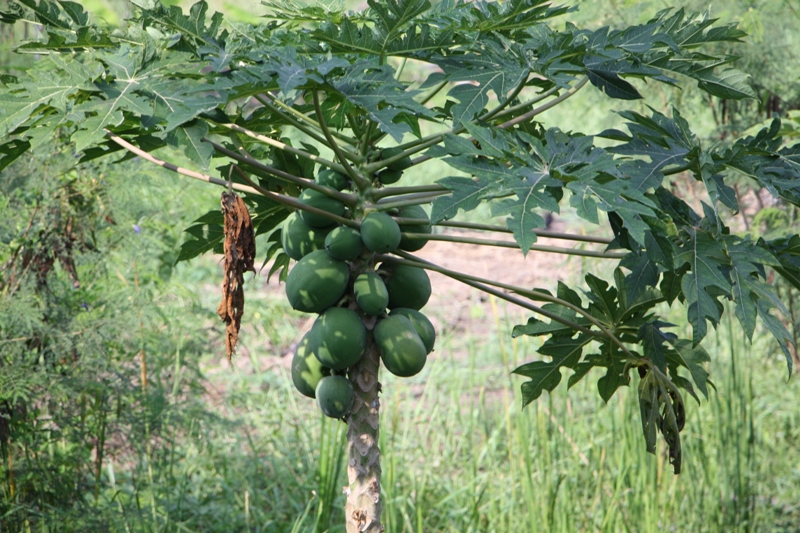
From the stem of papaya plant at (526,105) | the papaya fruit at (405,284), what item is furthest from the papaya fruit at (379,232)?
the stem of papaya plant at (526,105)

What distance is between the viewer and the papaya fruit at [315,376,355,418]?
1106 millimetres

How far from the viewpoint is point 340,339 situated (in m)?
1.08

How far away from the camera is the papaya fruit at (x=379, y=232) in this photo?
3.53ft

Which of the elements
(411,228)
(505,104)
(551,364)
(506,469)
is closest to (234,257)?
(411,228)

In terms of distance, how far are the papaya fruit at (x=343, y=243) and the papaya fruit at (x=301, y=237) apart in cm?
8

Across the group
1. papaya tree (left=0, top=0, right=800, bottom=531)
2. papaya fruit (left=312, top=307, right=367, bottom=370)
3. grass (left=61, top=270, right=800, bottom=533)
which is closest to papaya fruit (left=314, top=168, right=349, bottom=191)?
papaya tree (left=0, top=0, right=800, bottom=531)

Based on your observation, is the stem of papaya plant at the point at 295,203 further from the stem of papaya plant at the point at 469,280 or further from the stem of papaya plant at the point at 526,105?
the stem of papaya plant at the point at 526,105

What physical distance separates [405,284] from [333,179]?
198 mm

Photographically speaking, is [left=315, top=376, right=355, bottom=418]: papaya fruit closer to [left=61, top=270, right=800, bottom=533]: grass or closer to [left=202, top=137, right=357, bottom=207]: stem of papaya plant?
[left=202, top=137, right=357, bottom=207]: stem of papaya plant

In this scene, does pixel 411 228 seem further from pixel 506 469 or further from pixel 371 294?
pixel 506 469

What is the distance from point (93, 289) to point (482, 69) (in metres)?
1.77

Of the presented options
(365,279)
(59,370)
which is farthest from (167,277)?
(365,279)

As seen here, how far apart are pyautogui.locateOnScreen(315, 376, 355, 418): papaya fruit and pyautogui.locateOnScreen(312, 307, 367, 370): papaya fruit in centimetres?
2

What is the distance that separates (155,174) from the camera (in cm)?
248
